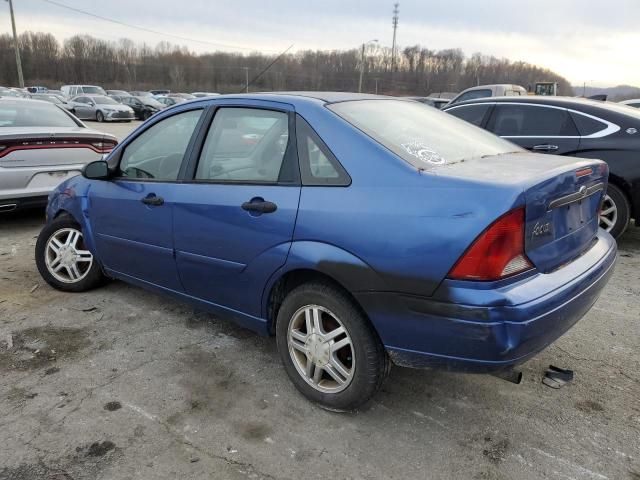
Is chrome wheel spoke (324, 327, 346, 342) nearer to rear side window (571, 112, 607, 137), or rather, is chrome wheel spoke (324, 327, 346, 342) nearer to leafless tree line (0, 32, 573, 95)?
rear side window (571, 112, 607, 137)

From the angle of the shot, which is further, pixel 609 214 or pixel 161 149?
pixel 609 214

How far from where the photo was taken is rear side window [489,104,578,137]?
5812 millimetres

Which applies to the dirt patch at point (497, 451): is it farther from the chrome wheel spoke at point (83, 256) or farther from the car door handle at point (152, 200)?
the chrome wheel spoke at point (83, 256)

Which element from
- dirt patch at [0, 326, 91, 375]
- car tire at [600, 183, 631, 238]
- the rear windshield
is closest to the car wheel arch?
the rear windshield

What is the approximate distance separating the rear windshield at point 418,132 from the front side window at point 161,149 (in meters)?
1.10

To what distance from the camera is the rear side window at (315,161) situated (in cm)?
248

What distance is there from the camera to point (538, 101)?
20.0ft

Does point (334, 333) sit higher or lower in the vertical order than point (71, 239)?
higher

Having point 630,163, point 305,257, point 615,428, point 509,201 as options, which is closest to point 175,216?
point 305,257

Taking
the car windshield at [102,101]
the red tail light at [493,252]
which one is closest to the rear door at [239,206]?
the red tail light at [493,252]

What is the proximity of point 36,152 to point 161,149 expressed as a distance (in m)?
3.21

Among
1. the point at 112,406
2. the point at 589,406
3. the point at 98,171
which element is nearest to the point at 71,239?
the point at 98,171

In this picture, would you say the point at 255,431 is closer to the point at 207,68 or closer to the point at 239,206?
the point at 239,206

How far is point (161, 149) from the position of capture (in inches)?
139
